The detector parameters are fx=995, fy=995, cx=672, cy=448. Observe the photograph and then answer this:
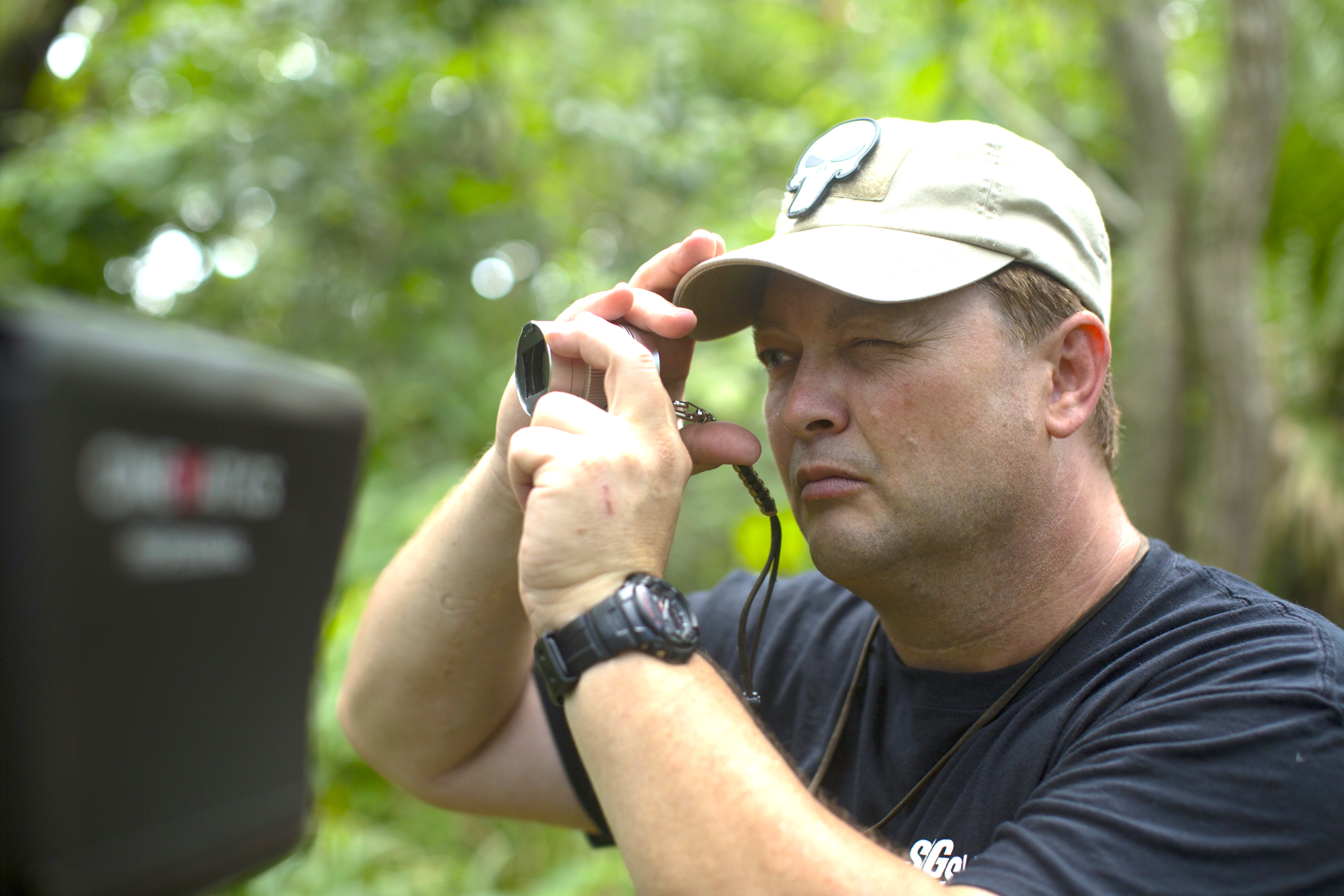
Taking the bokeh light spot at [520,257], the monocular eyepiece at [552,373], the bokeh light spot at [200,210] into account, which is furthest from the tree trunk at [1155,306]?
the bokeh light spot at [200,210]

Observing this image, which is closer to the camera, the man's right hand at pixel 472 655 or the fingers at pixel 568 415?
the fingers at pixel 568 415

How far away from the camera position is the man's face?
4.57 feet

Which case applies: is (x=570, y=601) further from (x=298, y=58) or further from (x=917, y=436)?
(x=298, y=58)

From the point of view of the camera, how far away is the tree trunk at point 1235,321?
361cm

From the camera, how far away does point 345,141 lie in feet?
12.2

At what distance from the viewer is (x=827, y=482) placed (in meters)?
1.45

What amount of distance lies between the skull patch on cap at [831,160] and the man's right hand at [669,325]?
0.52 feet

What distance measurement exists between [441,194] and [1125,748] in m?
3.21

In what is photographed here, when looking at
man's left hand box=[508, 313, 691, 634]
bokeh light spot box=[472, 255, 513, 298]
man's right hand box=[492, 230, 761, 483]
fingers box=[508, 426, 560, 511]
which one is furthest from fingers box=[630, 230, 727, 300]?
bokeh light spot box=[472, 255, 513, 298]

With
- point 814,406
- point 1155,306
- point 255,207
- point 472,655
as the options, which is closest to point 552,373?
point 814,406

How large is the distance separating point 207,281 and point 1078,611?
13.0 feet

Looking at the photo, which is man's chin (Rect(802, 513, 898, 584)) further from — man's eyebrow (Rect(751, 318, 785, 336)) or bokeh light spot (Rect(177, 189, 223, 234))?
bokeh light spot (Rect(177, 189, 223, 234))

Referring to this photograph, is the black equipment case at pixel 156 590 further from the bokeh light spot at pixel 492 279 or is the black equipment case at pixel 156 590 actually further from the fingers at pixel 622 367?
the bokeh light spot at pixel 492 279

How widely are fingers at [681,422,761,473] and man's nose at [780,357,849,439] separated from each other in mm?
66
